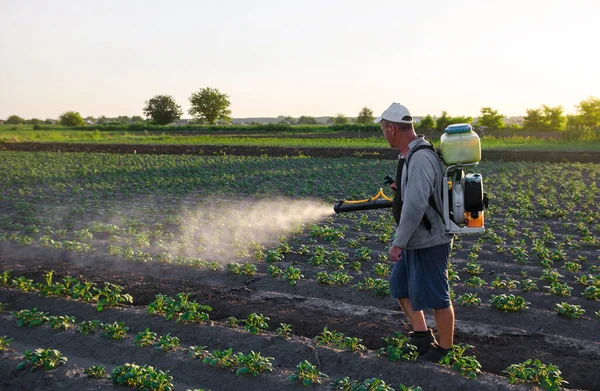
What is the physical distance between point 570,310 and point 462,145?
2955mm

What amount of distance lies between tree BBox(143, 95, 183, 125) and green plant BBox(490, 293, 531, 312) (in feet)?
337

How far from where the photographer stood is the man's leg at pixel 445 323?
4695 mm

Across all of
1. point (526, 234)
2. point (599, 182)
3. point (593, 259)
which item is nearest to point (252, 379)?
point (593, 259)

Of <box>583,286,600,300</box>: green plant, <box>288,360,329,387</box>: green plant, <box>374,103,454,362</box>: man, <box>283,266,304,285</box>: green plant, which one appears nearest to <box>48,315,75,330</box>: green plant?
<box>288,360,329,387</box>: green plant

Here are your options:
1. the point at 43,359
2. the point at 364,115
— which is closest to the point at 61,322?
the point at 43,359

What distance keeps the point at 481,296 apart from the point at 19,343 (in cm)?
534

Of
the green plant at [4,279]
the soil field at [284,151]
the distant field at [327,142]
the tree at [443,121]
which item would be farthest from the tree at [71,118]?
the green plant at [4,279]

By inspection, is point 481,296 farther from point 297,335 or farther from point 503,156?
point 503,156

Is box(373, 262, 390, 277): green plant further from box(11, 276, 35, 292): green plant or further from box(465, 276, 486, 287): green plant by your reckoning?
box(11, 276, 35, 292): green plant

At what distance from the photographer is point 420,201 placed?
4.44m

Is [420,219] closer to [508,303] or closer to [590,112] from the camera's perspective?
[508,303]

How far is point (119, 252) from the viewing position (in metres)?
9.05

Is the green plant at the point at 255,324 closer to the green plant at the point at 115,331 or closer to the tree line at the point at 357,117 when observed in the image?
the green plant at the point at 115,331

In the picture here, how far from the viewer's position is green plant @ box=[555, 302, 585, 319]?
6.08 metres
